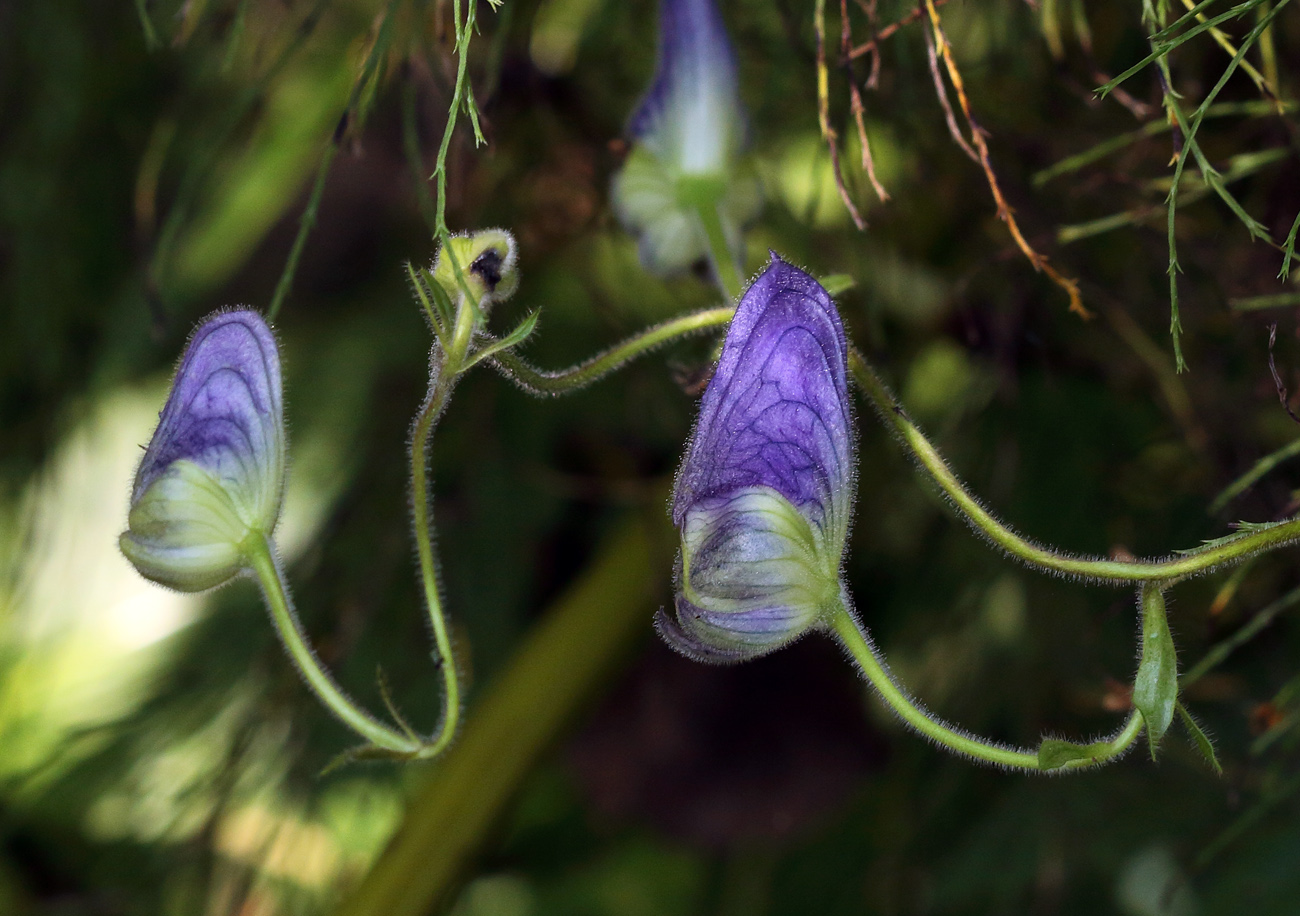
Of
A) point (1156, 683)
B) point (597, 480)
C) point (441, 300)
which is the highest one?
point (441, 300)

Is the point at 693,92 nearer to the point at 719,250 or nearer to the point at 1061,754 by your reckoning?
the point at 719,250

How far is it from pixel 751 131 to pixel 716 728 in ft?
1.56

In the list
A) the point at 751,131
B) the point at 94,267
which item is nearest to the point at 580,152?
the point at 751,131

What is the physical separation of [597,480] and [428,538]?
16.3 inches

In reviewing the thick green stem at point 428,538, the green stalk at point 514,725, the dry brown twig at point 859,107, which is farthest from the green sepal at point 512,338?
the green stalk at point 514,725

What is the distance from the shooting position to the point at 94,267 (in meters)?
0.74

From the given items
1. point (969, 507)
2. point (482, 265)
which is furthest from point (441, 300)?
point (969, 507)

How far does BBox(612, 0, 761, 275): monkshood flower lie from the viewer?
0.36m

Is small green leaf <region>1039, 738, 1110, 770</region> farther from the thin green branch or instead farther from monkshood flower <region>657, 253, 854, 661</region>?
the thin green branch

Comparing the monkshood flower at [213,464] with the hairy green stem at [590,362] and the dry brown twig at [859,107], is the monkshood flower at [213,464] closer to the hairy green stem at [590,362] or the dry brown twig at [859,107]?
the hairy green stem at [590,362]

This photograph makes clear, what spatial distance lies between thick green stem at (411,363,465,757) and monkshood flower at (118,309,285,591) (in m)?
0.03

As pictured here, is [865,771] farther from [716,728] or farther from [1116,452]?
[1116,452]

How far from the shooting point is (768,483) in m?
0.23

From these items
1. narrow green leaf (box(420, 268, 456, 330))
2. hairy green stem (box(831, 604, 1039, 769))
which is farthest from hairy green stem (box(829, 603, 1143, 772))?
narrow green leaf (box(420, 268, 456, 330))
